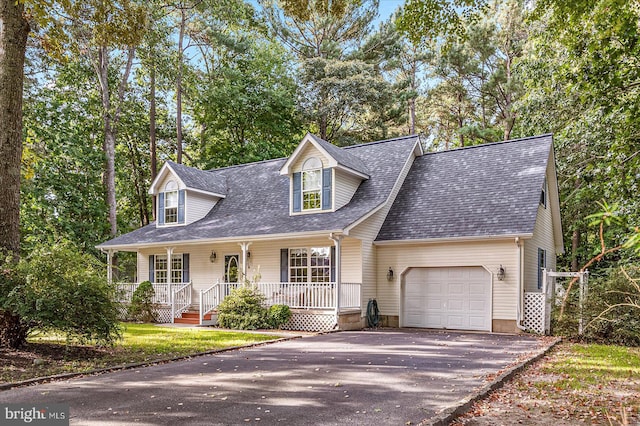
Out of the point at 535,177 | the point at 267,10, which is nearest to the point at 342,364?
the point at 535,177

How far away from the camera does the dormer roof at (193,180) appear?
19.9 m

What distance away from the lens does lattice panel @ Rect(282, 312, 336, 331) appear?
14.7m

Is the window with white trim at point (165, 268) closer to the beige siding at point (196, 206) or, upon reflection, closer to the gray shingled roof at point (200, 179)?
the beige siding at point (196, 206)

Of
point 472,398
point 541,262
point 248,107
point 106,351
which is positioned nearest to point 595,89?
point 472,398

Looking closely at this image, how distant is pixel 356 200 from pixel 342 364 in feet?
28.9

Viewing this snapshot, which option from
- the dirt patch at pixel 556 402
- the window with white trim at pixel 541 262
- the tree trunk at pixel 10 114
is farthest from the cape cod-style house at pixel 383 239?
the tree trunk at pixel 10 114

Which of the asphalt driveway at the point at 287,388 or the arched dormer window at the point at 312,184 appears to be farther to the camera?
the arched dormer window at the point at 312,184

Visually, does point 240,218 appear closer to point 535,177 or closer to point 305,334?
point 305,334

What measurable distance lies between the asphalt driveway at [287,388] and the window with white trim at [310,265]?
5395 mm

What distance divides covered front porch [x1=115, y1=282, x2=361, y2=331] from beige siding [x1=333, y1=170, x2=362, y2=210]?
3.05 metres

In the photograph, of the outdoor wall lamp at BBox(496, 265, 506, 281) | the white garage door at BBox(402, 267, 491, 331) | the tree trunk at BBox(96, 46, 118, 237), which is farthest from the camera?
the tree trunk at BBox(96, 46, 118, 237)

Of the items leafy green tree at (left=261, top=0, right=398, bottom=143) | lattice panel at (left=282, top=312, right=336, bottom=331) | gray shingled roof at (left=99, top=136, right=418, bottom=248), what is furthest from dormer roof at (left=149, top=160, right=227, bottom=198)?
leafy green tree at (left=261, top=0, right=398, bottom=143)

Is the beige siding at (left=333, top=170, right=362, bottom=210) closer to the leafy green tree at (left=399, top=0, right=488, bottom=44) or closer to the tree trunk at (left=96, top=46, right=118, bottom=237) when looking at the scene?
the leafy green tree at (left=399, top=0, right=488, bottom=44)

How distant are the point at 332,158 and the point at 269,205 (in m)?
3.83
